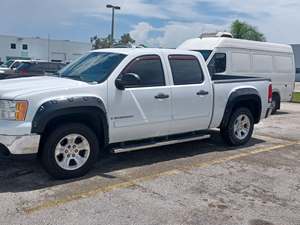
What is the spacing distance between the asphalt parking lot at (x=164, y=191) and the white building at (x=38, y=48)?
62198mm

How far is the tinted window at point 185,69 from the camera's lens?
6.83 m

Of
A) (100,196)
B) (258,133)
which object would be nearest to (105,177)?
(100,196)

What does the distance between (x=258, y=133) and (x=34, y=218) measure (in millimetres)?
6966

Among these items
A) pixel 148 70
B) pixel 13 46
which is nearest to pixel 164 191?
pixel 148 70

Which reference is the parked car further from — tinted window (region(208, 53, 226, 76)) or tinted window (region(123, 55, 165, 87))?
tinted window (region(123, 55, 165, 87))

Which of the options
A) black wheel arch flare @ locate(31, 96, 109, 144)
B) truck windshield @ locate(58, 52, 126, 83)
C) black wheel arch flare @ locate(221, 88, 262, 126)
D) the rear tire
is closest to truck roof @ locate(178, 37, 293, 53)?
black wheel arch flare @ locate(221, 88, 262, 126)

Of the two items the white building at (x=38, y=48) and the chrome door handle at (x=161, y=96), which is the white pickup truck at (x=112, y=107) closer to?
the chrome door handle at (x=161, y=96)

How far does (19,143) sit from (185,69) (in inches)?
128

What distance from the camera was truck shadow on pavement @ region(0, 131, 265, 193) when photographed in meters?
5.39

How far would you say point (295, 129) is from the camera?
10.9 m

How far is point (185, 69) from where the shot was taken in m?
7.03

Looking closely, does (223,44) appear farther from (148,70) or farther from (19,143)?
(19,143)

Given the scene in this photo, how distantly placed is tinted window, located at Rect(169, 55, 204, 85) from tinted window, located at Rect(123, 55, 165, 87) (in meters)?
0.30

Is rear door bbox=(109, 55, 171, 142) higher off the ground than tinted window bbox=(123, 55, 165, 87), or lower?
lower
